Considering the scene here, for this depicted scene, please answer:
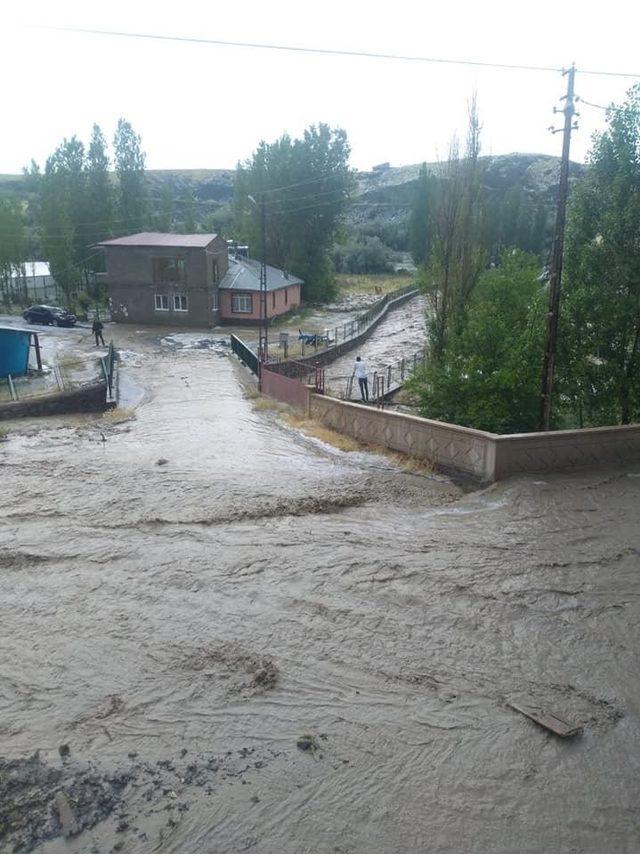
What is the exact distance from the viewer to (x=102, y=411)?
25.0m

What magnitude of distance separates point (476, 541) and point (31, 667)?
25.5 feet

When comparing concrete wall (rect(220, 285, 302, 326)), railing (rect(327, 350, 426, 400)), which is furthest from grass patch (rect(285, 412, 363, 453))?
concrete wall (rect(220, 285, 302, 326))

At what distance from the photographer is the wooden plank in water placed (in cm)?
769

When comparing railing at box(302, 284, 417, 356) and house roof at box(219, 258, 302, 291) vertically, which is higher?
house roof at box(219, 258, 302, 291)

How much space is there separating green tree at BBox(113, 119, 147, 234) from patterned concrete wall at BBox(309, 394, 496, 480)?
174 ft

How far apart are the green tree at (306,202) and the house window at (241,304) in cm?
1529

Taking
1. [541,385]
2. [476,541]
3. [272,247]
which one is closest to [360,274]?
[272,247]

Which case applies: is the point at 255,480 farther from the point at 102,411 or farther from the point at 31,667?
the point at 102,411

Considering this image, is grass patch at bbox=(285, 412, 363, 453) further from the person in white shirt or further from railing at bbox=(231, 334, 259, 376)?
railing at bbox=(231, 334, 259, 376)

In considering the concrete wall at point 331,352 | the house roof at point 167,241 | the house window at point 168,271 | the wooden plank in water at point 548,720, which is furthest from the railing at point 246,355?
the wooden plank in water at point 548,720

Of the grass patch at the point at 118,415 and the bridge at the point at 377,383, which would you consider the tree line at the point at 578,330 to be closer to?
the bridge at the point at 377,383

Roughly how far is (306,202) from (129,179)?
18.4 metres

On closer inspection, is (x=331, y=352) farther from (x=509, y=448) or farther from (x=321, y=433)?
(x=509, y=448)

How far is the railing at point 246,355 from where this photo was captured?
103 feet
